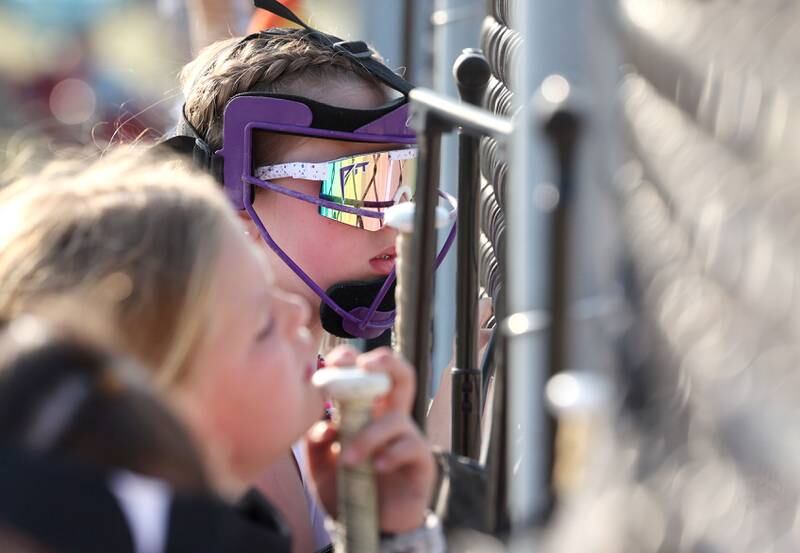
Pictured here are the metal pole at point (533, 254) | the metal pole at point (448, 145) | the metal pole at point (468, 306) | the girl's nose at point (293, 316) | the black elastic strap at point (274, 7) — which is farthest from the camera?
the metal pole at point (448, 145)

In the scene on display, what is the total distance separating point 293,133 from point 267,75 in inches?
8.0

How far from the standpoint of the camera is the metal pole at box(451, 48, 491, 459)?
1.98 m

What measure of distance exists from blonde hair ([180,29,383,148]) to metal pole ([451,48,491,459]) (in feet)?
2.51

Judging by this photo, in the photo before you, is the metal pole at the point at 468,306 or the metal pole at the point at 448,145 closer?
the metal pole at the point at 468,306

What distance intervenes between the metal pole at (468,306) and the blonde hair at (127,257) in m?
0.46

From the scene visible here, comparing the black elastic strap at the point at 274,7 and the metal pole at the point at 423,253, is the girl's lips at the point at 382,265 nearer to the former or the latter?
the black elastic strap at the point at 274,7

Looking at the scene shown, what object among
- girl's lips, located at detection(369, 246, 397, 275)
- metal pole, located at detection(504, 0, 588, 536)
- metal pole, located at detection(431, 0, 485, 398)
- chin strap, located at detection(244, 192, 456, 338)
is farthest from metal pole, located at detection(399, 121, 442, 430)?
metal pole, located at detection(431, 0, 485, 398)

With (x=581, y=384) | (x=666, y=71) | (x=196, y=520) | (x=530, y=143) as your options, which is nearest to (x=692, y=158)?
(x=666, y=71)

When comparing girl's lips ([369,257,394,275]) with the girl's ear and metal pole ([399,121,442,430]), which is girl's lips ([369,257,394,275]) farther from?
metal pole ([399,121,442,430])

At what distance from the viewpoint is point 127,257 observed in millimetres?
1489

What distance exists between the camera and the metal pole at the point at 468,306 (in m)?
1.98

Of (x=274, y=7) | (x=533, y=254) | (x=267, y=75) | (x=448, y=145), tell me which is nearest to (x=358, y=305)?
(x=267, y=75)

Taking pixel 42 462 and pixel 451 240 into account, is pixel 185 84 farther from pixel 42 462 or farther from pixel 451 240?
pixel 42 462

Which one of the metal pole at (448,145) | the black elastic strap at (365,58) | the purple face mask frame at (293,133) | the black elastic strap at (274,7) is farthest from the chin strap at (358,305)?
the metal pole at (448,145)
